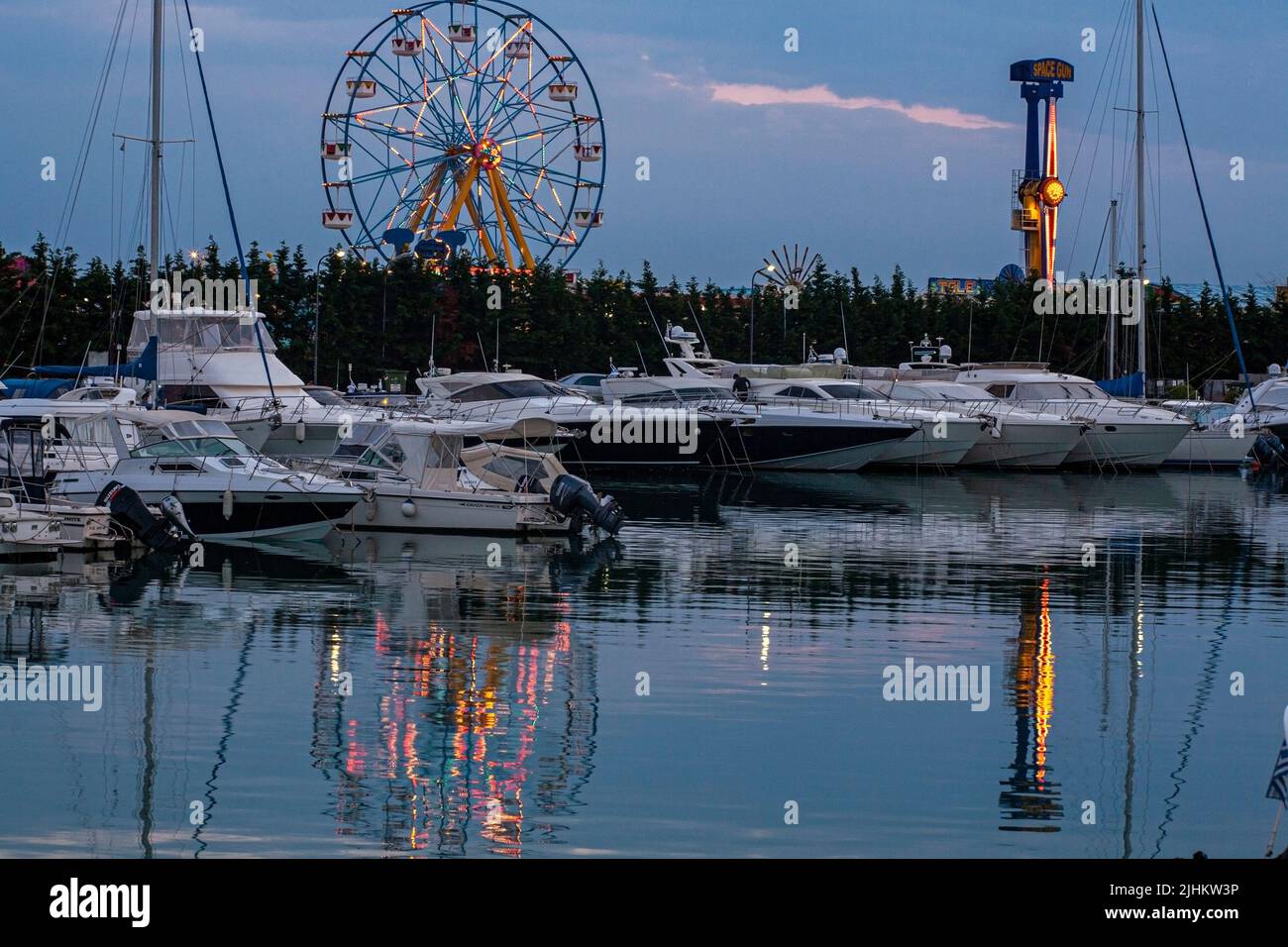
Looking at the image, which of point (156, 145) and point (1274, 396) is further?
point (1274, 396)

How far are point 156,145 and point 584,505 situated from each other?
38.7 feet

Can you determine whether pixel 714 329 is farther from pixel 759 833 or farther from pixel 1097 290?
pixel 759 833

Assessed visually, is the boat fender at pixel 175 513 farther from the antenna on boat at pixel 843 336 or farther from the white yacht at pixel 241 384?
the antenna on boat at pixel 843 336

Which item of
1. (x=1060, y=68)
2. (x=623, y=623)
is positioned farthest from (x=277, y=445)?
(x=1060, y=68)

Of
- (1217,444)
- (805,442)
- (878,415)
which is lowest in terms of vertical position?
(1217,444)

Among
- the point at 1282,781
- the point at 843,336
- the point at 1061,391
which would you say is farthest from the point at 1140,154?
the point at 1282,781

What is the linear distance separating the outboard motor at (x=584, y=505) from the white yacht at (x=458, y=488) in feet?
0.05

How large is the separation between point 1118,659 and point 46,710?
10973 mm

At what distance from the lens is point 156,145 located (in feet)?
117

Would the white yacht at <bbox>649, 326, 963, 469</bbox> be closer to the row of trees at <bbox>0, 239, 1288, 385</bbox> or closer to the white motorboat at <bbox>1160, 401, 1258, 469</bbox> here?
the white motorboat at <bbox>1160, 401, 1258, 469</bbox>
